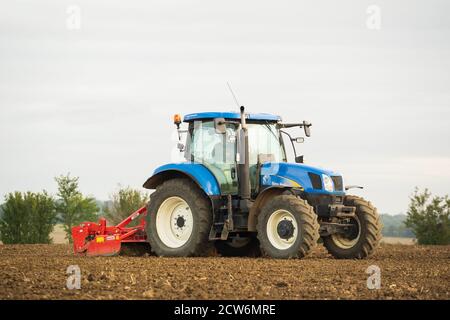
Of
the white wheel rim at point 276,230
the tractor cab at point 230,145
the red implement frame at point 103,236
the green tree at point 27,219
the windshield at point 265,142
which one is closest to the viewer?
the white wheel rim at point 276,230

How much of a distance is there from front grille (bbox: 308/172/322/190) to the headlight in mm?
69

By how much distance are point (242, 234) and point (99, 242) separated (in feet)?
8.61

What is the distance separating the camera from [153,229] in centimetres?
1603

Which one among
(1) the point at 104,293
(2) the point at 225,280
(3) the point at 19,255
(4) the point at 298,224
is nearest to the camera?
(1) the point at 104,293

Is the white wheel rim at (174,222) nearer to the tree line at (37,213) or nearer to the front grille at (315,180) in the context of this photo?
the front grille at (315,180)

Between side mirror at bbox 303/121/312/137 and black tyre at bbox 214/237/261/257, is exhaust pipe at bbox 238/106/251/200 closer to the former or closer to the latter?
black tyre at bbox 214/237/261/257

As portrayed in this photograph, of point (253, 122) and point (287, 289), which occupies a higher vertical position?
point (253, 122)

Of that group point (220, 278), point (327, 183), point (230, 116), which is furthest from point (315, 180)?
point (220, 278)

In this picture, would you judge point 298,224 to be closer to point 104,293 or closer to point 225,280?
point 225,280

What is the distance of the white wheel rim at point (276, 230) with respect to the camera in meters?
14.7

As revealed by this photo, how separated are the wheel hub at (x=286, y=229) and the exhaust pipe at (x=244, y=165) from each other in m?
0.99

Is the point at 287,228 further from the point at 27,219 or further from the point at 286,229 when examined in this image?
the point at 27,219

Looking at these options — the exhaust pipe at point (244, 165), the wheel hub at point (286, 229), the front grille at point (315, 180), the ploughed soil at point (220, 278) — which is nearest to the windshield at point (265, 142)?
the exhaust pipe at point (244, 165)

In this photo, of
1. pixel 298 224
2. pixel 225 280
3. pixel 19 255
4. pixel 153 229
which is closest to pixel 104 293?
pixel 225 280
